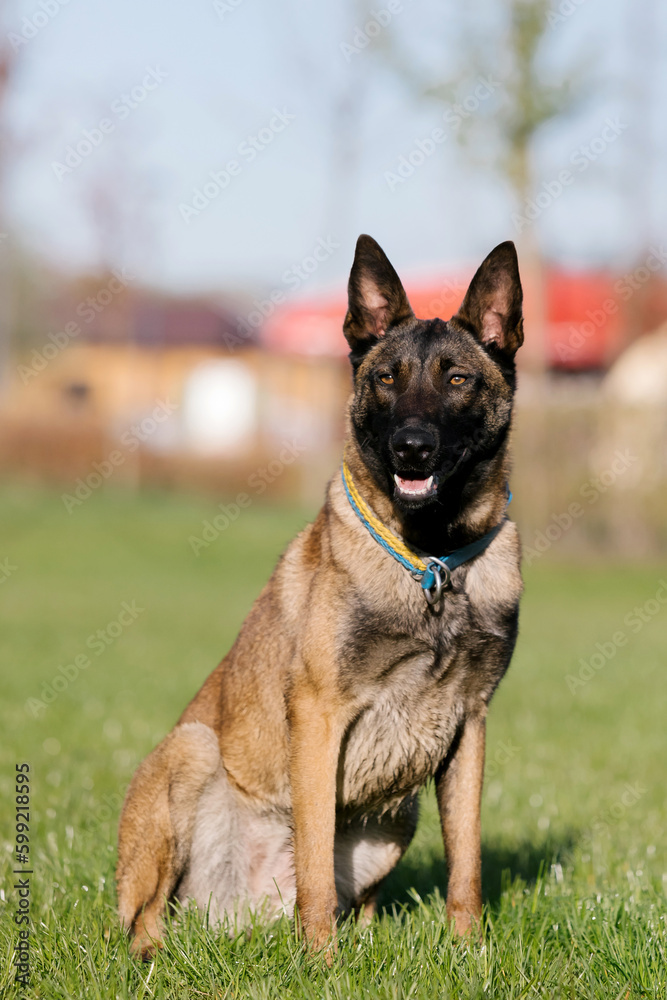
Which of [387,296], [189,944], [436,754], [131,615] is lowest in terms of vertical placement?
[131,615]

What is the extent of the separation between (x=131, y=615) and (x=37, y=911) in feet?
31.1

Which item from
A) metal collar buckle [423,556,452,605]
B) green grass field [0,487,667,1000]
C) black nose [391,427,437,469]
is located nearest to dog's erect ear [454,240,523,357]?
black nose [391,427,437,469]

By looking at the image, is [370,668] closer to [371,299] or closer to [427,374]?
[427,374]

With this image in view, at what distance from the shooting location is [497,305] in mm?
3459

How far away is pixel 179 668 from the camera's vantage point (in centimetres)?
945

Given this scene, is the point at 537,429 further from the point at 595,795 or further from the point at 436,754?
the point at 436,754

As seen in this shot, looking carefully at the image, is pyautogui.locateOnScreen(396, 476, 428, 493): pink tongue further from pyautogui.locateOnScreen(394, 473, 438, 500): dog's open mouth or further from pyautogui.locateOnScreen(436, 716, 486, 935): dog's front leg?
pyautogui.locateOnScreen(436, 716, 486, 935): dog's front leg

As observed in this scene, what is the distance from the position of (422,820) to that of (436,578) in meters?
1.95

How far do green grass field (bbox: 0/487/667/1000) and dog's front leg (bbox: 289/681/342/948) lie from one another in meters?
0.10

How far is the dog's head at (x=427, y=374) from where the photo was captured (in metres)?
3.16

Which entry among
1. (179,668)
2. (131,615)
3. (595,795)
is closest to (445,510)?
(595,795)

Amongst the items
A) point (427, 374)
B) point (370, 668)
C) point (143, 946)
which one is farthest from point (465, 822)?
point (427, 374)

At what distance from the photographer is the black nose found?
3.08m

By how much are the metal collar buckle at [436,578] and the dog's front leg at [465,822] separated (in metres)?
0.44
